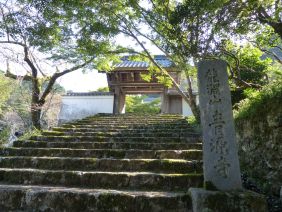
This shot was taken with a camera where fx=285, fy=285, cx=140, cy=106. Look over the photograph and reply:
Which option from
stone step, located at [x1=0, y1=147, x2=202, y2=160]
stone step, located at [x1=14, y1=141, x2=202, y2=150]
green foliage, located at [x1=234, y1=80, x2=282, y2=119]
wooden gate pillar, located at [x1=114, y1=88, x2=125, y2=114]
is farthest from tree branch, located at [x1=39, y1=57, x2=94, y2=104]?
green foliage, located at [x1=234, y1=80, x2=282, y2=119]

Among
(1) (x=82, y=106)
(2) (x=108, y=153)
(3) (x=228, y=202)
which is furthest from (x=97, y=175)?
(1) (x=82, y=106)

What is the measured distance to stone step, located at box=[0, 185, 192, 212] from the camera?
142 inches

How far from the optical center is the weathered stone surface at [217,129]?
3.41 meters

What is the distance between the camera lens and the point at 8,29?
362 inches

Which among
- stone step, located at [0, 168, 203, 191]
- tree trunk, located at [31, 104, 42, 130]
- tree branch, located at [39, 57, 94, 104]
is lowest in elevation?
stone step, located at [0, 168, 203, 191]

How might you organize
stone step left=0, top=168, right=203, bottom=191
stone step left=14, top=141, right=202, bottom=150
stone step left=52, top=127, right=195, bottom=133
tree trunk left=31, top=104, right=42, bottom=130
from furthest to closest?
1. tree trunk left=31, top=104, right=42, bottom=130
2. stone step left=52, top=127, right=195, bottom=133
3. stone step left=14, top=141, right=202, bottom=150
4. stone step left=0, top=168, right=203, bottom=191

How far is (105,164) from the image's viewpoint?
203 inches

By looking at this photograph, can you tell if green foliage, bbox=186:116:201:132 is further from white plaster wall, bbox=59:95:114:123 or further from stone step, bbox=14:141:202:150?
white plaster wall, bbox=59:95:114:123

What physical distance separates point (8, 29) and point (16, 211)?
7.14 meters

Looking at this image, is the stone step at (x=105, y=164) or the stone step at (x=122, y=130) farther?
the stone step at (x=122, y=130)

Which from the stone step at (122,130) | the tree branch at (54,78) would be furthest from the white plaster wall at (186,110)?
the stone step at (122,130)

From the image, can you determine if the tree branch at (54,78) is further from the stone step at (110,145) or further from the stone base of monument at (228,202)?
the stone base of monument at (228,202)

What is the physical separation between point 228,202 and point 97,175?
2.15 metres

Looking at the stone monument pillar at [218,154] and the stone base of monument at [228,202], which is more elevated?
the stone monument pillar at [218,154]
